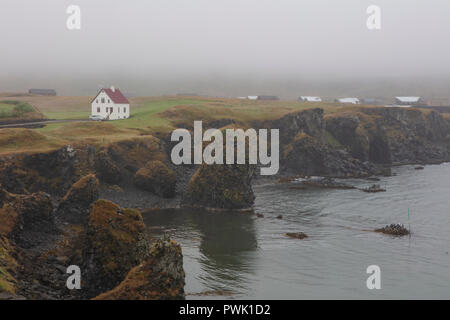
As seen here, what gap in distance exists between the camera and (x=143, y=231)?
36.6 m

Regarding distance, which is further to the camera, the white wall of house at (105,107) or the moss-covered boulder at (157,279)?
the white wall of house at (105,107)

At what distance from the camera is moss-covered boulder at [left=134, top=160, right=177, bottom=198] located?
2726 inches

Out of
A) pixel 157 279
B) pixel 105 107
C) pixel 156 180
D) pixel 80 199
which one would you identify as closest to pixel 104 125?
pixel 105 107

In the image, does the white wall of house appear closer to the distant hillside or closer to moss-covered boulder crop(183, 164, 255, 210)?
the distant hillside

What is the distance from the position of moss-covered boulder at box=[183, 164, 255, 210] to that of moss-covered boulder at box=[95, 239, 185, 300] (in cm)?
3590

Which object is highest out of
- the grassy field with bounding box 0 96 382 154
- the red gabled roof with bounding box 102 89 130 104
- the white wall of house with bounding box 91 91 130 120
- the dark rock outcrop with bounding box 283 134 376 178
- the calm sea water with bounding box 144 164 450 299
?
the red gabled roof with bounding box 102 89 130 104

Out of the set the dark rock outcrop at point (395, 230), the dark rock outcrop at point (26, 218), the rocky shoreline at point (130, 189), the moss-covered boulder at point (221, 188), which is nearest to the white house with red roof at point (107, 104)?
the rocky shoreline at point (130, 189)

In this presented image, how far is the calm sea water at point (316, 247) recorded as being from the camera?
3781 centimetres

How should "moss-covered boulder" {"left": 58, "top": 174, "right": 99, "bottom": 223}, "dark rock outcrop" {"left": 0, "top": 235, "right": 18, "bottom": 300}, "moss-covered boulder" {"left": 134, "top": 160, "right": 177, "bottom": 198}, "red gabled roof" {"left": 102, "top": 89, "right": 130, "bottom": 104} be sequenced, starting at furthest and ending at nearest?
1. "red gabled roof" {"left": 102, "top": 89, "right": 130, "bottom": 104}
2. "moss-covered boulder" {"left": 134, "top": 160, "right": 177, "bottom": 198}
3. "moss-covered boulder" {"left": 58, "top": 174, "right": 99, "bottom": 223}
4. "dark rock outcrop" {"left": 0, "top": 235, "right": 18, "bottom": 300}

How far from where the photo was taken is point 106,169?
68375mm

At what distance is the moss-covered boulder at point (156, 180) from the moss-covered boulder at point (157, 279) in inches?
1607

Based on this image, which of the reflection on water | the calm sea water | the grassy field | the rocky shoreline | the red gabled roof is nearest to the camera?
the rocky shoreline

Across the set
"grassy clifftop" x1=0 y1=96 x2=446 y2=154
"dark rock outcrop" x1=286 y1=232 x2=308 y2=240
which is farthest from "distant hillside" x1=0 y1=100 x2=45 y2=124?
"dark rock outcrop" x1=286 y1=232 x2=308 y2=240

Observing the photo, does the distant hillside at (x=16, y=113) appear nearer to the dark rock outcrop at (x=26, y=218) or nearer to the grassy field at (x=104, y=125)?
the grassy field at (x=104, y=125)
